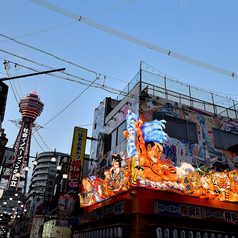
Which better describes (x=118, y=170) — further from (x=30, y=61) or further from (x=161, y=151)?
(x=30, y=61)

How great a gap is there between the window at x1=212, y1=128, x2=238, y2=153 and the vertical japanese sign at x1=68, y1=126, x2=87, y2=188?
11.5 meters

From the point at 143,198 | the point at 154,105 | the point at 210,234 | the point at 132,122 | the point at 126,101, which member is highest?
the point at 126,101

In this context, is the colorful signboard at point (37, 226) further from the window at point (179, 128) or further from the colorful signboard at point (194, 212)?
the window at point (179, 128)

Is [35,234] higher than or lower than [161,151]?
lower

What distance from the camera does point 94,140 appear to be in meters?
25.4

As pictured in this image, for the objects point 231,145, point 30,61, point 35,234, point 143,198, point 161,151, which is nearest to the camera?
point 30,61

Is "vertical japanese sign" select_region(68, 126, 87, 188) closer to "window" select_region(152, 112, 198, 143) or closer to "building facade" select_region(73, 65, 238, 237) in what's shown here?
"building facade" select_region(73, 65, 238, 237)

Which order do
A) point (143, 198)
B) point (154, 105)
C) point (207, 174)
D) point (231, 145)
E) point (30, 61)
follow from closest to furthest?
point (30, 61), point (143, 198), point (207, 174), point (154, 105), point (231, 145)

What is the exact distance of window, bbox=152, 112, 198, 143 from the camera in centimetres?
1741

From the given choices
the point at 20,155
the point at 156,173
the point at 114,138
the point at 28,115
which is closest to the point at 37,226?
the point at 114,138

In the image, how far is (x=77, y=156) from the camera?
21266 mm

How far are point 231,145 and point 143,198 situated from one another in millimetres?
9792

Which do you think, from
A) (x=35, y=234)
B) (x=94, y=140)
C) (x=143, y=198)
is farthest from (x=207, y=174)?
(x=35, y=234)

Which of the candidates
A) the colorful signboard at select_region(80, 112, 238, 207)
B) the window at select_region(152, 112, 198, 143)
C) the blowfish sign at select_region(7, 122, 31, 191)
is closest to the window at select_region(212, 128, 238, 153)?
the window at select_region(152, 112, 198, 143)
